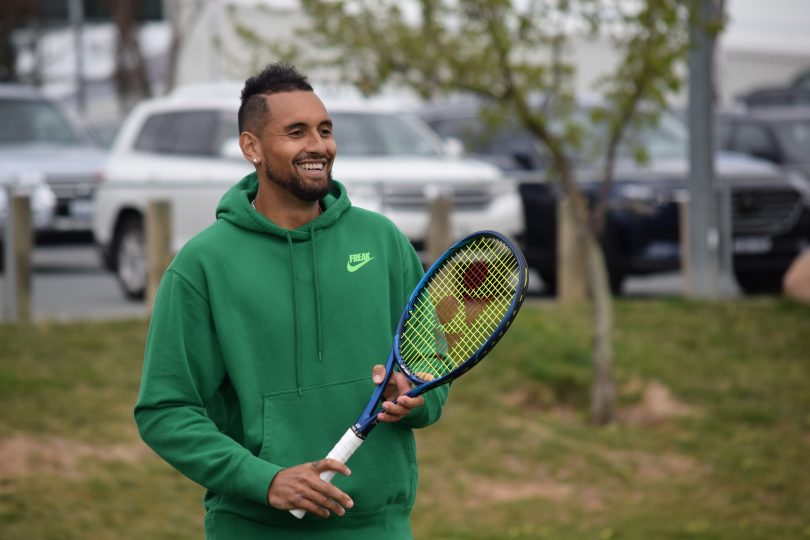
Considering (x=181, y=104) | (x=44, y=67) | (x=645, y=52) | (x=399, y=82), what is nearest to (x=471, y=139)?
(x=399, y=82)

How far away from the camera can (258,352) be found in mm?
3752

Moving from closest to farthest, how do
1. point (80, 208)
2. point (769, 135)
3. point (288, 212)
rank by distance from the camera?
point (288, 212)
point (80, 208)
point (769, 135)

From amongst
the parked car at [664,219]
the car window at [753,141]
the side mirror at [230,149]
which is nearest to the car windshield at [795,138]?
the car window at [753,141]

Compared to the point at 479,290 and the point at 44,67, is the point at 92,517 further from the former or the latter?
the point at 44,67

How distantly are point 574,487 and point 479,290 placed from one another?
17.6 ft

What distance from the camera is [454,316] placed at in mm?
3959

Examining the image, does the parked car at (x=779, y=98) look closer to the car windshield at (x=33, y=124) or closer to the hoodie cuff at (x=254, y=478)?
the car windshield at (x=33, y=124)

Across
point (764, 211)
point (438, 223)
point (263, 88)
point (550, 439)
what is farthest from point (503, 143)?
point (263, 88)

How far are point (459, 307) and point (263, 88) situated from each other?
758mm

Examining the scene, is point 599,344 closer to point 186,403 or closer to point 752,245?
point 752,245

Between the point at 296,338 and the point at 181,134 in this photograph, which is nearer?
the point at 296,338

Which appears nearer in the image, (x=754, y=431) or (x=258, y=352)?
(x=258, y=352)

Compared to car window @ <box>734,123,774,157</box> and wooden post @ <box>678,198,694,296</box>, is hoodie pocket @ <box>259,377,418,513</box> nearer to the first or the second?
wooden post @ <box>678,198,694,296</box>

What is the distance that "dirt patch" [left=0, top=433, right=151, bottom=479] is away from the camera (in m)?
8.66
